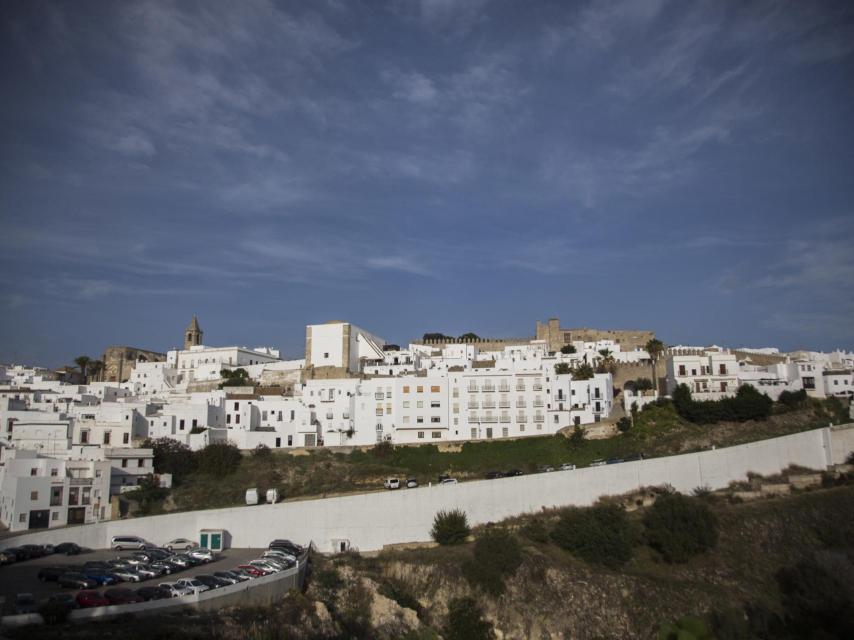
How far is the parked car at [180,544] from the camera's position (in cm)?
3453

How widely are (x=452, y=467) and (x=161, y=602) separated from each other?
989 inches

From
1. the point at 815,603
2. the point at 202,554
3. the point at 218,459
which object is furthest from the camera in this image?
the point at 218,459

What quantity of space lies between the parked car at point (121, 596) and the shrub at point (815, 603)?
25.3m

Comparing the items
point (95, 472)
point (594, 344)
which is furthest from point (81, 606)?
point (594, 344)

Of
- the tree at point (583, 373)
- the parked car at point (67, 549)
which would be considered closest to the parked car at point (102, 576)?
the parked car at point (67, 549)

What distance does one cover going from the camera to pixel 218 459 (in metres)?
45.8

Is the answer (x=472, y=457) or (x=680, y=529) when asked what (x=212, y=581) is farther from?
(x=472, y=457)

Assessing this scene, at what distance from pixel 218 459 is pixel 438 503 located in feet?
49.2

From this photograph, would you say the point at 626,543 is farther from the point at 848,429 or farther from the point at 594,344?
the point at 594,344

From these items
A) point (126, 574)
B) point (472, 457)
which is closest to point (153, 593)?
point (126, 574)

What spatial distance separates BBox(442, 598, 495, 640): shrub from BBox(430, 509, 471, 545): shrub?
4.60m

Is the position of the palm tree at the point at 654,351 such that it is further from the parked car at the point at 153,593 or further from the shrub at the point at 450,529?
the parked car at the point at 153,593

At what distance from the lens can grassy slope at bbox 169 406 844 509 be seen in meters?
44.3

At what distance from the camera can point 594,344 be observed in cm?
6788
